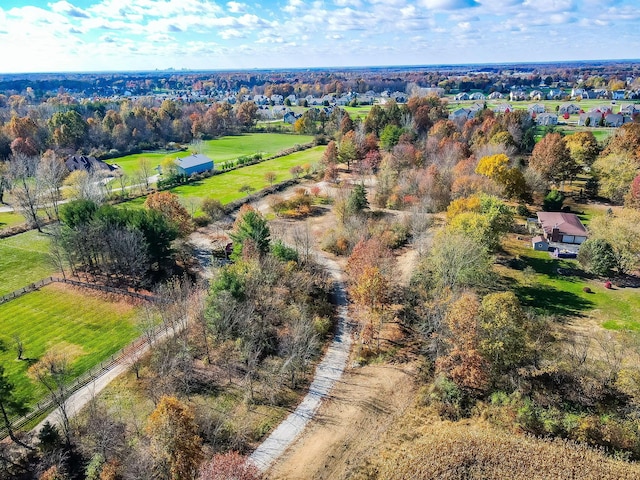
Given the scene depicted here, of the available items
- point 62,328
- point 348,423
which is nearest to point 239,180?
point 62,328

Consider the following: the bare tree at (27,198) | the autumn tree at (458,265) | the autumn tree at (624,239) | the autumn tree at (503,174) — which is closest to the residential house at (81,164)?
the bare tree at (27,198)

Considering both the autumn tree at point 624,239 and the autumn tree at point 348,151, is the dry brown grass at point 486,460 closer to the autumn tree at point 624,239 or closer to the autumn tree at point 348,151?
the autumn tree at point 624,239

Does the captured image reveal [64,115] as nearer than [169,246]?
No

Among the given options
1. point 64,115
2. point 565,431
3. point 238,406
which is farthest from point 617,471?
point 64,115

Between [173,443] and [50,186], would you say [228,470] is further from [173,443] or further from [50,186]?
[50,186]

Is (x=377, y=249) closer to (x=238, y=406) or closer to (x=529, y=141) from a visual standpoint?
(x=238, y=406)
